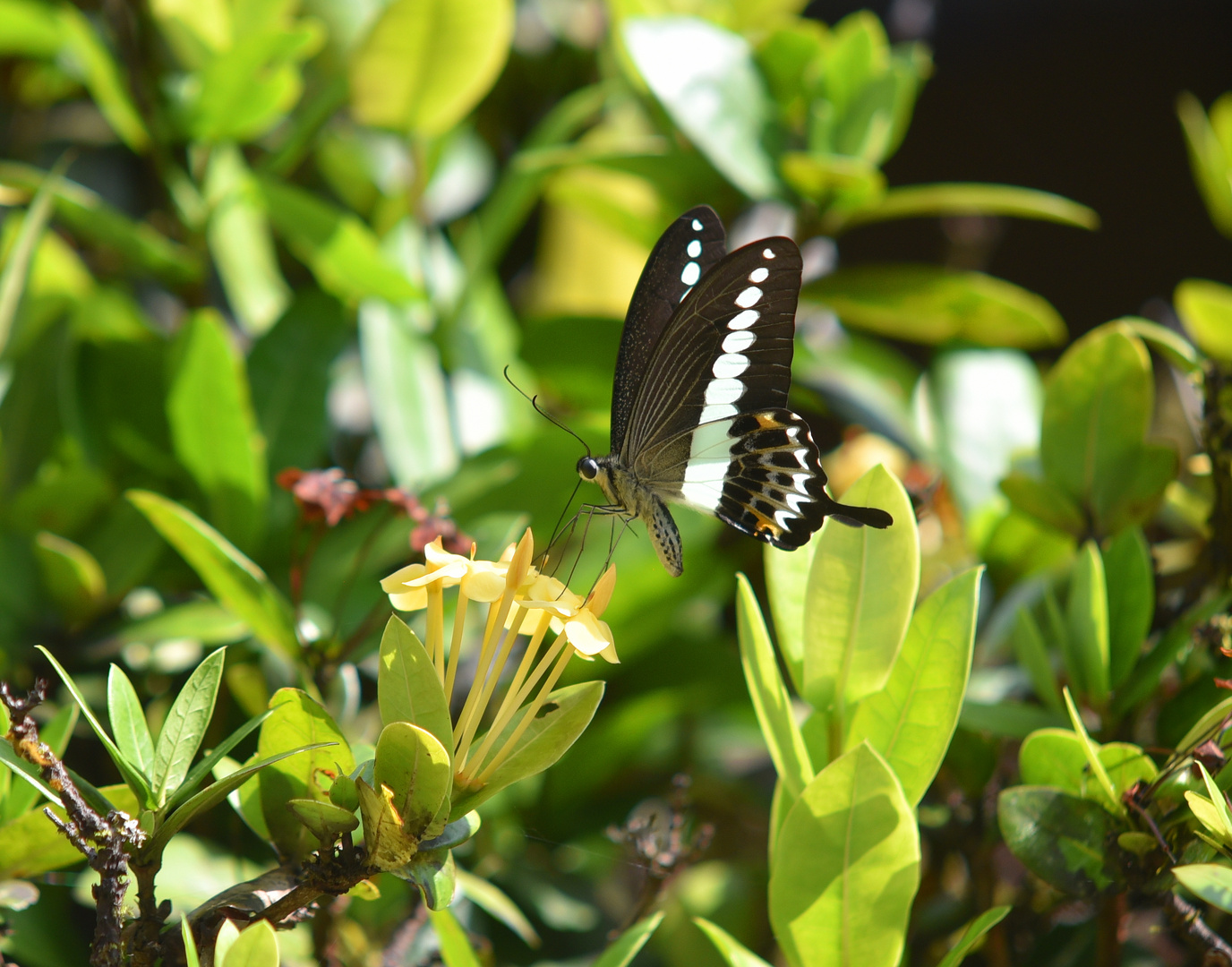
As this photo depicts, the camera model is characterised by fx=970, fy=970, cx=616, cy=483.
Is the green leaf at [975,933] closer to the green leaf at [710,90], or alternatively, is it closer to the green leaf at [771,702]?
the green leaf at [771,702]

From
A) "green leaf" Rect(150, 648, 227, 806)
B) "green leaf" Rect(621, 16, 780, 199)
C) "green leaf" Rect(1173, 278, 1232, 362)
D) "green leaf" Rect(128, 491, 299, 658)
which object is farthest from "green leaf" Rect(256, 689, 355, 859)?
"green leaf" Rect(1173, 278, 1232, 362)

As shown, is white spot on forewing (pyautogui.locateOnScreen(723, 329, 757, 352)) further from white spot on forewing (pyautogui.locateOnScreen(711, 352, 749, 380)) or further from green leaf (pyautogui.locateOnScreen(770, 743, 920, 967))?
green leaf (pyautogui.locateOnScreen(770, 743, 920, 967))

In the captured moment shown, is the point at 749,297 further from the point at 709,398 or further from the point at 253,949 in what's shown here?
the point at 253,949

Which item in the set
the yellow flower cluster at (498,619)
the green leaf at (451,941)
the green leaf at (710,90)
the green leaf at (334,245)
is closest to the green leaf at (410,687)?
the yellow flower cluster at (498,619)

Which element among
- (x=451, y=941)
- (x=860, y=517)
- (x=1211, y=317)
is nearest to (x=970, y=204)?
(x=1211, y=317)

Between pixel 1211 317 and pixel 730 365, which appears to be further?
pixel 1211 317

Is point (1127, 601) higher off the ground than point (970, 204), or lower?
lower

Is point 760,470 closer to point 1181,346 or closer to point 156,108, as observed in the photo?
point 1181,346

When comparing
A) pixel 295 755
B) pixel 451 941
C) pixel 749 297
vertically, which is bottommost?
pixel 451 941
